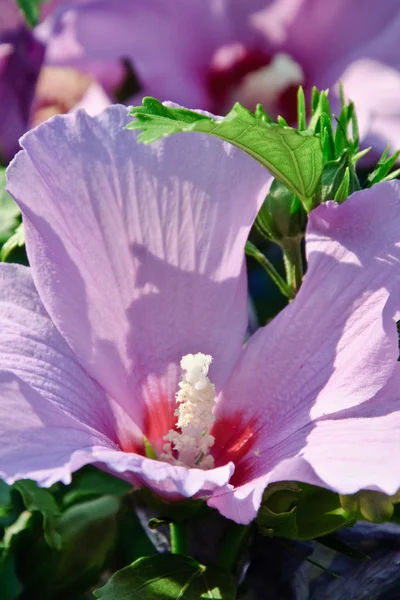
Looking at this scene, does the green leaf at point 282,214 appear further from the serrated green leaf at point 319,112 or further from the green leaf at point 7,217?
the green leaf at point 7,217

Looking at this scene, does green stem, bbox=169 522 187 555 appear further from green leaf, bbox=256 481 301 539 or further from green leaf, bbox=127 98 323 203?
green leaf, bbox=127 98 323 203

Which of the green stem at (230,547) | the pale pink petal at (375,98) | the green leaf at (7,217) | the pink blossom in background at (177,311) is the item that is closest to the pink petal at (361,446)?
the pink blossom in background at (177,311)

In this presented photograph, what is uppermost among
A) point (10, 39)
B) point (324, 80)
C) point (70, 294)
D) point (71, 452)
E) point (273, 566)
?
point (10, 39)

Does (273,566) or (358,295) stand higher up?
(358,295)

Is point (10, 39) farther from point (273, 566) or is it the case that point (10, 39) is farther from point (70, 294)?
point (273, 566)

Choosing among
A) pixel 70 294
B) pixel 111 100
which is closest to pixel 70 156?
pixel 70 294

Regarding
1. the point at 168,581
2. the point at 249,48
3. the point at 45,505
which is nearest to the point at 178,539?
the point at 168,581

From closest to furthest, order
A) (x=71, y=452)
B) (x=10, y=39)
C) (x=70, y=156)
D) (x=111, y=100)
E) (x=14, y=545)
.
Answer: (x=71, y=452), (x=70, y=156), (x=14, y=545), (x=111, y=100), (x=10, y=39)
